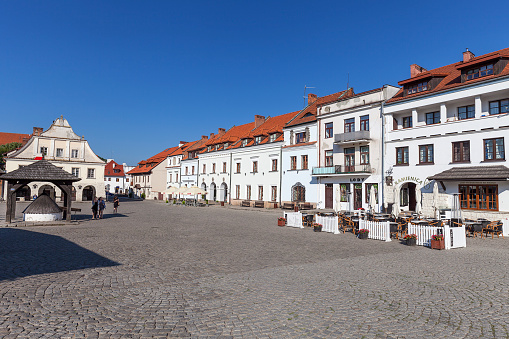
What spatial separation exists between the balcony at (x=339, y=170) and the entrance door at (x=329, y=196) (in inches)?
57.4

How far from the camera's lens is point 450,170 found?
24266 mm

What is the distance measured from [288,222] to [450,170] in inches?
507

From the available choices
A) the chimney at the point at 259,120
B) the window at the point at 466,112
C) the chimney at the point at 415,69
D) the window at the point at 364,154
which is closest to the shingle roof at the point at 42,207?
the window at the point at 364,154

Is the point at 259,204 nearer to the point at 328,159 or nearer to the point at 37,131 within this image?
the point at 328,159

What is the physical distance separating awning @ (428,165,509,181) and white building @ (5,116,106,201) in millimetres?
42506

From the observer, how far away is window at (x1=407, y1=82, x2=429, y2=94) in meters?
27.4

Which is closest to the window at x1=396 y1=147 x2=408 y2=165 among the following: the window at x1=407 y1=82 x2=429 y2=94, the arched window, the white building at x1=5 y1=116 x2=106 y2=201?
the window at x1=407 y1=82 x2=429 y2=94

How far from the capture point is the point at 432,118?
88.1ft

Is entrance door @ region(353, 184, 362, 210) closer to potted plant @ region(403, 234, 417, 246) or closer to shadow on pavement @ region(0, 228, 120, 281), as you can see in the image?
potted plant @ region(403, 234, 417, 246)

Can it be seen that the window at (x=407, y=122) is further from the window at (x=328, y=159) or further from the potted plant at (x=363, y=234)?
the potted plant at (x=363, y=234)

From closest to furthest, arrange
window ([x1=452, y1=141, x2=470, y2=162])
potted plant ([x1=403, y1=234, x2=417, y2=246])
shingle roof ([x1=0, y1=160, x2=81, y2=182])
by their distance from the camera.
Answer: potted plant ([x1=403, y1=234, x2=417, y2=246]), shingle roof ([x1=0, y1=160, x2=81, y2=182]), window ([x1=452, y1=141, x2=470, y2=162])

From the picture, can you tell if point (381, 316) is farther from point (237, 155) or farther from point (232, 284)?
point (237, 155)

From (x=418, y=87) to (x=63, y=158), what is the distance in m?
46.4


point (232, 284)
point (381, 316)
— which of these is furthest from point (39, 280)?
point (381, 316)
